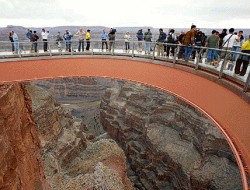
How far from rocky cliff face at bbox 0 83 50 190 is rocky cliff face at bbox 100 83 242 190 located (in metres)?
21.2

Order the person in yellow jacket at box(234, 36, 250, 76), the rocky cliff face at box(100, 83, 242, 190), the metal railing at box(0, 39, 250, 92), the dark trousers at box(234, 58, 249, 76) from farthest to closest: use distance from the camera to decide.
A: 1. the rocky cliff face at box(100, 83, 242, 190)
2. the metal railing at box(0, 39, 250, 92)
3. the dark trousers at box(234, 58, 249, 76)
4. the person in yellow jacket at box(234, 36, 250, 76)

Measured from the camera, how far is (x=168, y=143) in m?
30.8

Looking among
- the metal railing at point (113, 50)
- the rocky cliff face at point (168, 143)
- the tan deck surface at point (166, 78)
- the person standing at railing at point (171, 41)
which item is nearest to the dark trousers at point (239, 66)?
the tan deck surface at point (166, 78)

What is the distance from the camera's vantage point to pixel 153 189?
2809cm

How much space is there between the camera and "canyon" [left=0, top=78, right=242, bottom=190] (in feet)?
23.3

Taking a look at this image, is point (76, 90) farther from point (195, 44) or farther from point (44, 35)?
point (195, 44)

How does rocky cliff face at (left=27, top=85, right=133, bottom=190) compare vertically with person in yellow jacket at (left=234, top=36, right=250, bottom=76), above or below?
below

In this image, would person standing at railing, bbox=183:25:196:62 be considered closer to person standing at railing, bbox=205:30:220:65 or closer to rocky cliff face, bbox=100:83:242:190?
person standing at railing, bbox=205:30:220:65

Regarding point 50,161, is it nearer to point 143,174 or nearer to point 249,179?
point 143,174

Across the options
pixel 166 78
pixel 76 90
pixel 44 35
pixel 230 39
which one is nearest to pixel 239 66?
pixel 230 39

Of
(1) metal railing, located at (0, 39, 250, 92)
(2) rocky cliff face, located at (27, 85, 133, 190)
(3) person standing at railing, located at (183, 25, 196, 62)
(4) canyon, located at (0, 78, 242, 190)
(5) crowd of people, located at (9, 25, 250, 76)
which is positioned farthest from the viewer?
(2) rocky cliff face, located at (27, 85, 133, 190)

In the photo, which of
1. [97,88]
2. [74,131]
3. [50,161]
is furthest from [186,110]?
[97,88]

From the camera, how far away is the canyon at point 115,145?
710 cm

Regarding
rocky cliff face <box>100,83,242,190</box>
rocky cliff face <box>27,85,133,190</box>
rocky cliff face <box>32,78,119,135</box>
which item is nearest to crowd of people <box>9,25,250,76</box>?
rocky cliff face <box>27,85,133,190</box>
